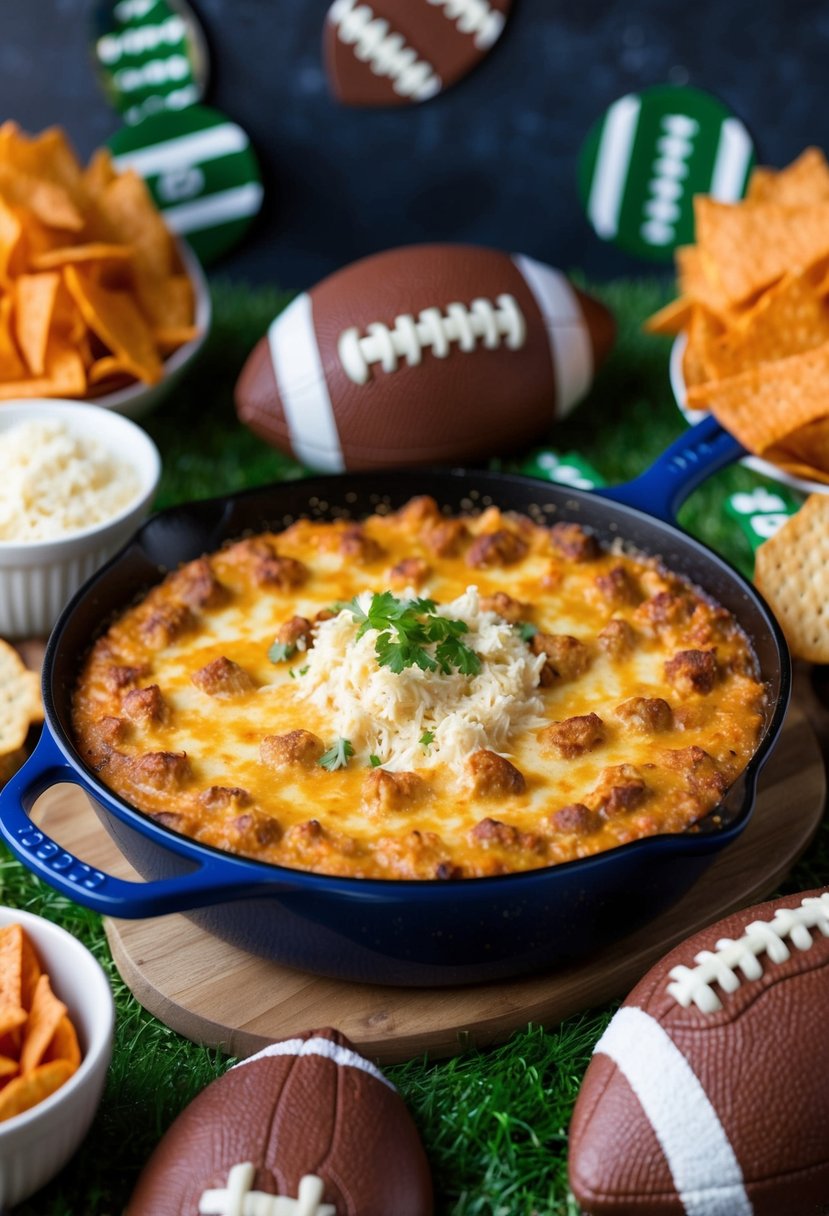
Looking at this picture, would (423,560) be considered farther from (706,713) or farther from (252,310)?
(252,310)

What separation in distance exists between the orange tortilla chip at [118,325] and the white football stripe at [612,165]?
1942mm

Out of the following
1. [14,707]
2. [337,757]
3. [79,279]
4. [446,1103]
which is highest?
[79,279]

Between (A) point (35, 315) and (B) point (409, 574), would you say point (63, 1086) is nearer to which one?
(B) point (409, 574)

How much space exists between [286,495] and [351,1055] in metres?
1.61

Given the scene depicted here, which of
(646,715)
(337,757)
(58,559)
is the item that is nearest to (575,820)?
(646,715)

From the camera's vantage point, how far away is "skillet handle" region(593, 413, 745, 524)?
348cm

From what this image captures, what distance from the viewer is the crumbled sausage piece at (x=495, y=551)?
Answer: 3406 millimetres

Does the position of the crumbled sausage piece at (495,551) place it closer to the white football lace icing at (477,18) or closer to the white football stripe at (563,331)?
the white football stripe at (563,331)

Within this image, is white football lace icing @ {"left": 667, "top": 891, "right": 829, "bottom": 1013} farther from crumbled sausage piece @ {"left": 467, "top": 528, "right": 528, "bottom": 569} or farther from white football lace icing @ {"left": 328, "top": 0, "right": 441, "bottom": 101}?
white football lace icing @ {"left": 328, "top": 0, "right": 441, "bottom": 101}

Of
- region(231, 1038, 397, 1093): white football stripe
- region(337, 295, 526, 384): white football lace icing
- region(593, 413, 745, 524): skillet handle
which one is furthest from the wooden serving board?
region(337, 295, 526, 384): white football lace icing

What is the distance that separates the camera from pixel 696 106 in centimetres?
517

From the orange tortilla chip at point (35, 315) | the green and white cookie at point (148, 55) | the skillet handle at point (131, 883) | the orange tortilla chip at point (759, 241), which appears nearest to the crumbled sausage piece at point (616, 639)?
the skillet handle at point (131, 883)

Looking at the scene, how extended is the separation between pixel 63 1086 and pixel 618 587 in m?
1.66

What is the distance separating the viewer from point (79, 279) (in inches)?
162
